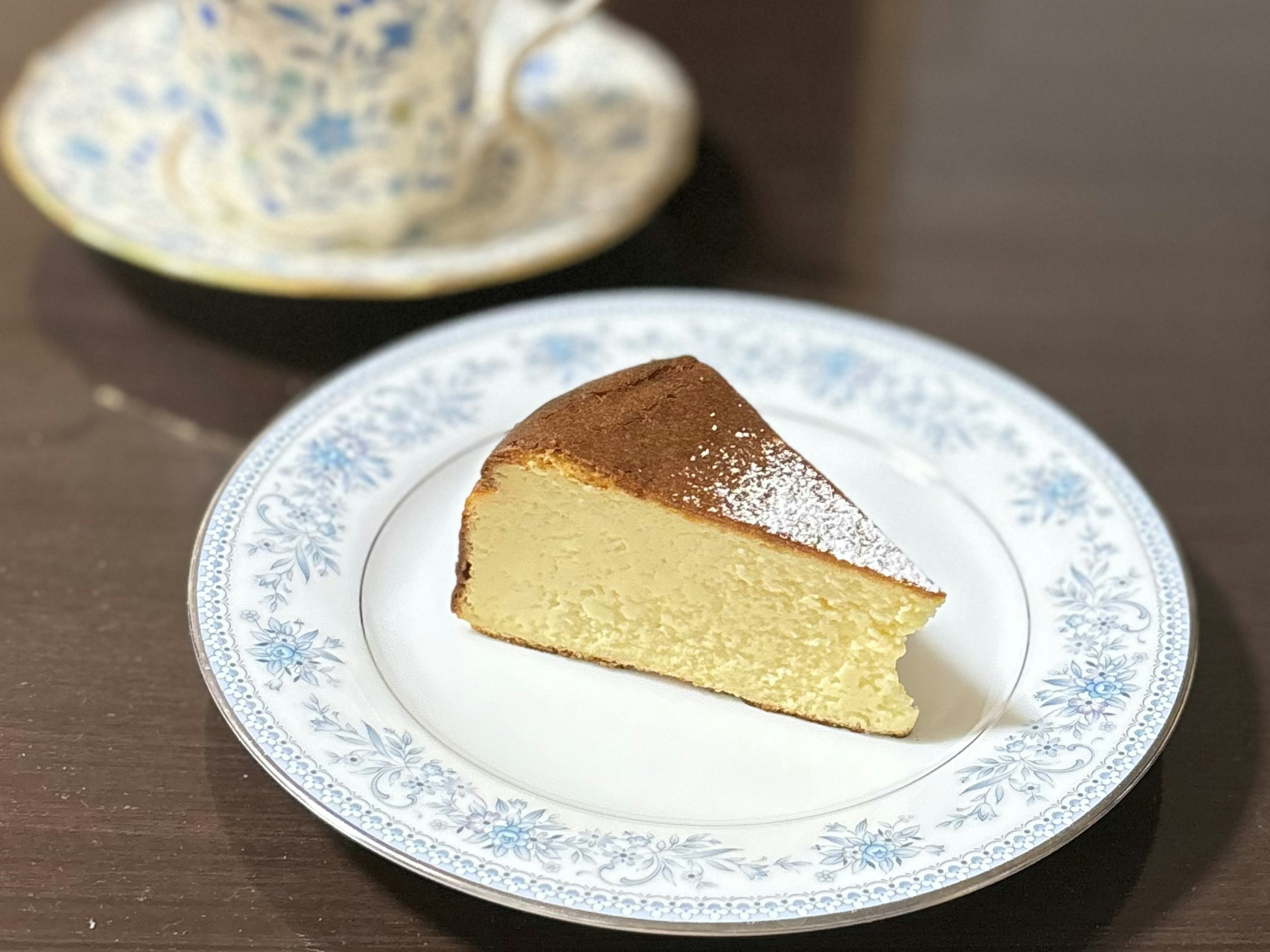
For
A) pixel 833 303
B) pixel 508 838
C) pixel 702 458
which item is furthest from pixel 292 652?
pixel 833 303

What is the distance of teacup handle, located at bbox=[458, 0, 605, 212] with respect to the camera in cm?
161

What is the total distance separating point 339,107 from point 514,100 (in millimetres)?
290

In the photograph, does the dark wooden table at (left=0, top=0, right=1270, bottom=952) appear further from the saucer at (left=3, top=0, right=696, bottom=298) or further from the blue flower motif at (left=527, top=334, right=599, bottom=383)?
the blue flower motif at (left=527, top=334, right=599, bottom=383)

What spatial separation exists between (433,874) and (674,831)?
0.56 feet

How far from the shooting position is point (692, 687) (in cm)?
112

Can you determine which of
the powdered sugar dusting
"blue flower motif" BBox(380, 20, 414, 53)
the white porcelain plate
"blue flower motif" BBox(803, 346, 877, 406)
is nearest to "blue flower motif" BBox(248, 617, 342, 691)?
the white porcelain plate

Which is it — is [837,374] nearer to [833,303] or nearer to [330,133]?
[833,303]

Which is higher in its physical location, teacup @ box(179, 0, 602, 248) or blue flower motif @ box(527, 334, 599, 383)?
teacup @ box(179, 0, 602, 248)

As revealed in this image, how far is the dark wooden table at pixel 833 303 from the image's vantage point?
959mm

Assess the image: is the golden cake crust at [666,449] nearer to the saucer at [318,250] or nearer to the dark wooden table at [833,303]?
the dark wooden table at [833,303]

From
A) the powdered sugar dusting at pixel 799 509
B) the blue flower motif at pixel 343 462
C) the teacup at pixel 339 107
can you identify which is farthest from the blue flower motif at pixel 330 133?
the powdered sugar dusting at pixel 799 509

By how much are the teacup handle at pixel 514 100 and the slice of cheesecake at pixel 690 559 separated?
62 cm

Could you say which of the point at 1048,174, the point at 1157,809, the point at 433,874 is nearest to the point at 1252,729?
the point at 1157,809

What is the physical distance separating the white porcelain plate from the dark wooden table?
8 centimetres
